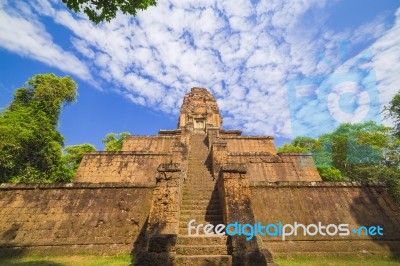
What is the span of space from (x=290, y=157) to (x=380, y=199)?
5897 millimetres

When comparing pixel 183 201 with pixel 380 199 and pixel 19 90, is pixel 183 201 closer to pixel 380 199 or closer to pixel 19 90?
pixel 380 199

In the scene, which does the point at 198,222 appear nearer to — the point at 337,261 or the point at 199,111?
the point at 337,261

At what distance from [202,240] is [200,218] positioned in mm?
1317

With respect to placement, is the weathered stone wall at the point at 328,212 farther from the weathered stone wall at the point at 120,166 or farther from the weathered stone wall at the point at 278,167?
the weathered stone wall at the point at 120,166

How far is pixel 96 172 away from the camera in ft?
A: 45.0

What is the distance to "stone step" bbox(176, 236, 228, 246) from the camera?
17.3 feet

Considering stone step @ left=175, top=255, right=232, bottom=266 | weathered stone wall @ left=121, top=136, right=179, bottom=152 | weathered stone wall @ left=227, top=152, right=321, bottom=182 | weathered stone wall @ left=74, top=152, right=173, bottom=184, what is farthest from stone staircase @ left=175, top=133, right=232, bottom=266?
weathered stone wall @ left=121, top=136, right=179, bottom=152

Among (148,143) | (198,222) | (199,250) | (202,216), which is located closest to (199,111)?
(148,143)

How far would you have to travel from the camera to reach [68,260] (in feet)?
21.7

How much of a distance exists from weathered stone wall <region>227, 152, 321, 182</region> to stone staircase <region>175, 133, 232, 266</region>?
10.2ft

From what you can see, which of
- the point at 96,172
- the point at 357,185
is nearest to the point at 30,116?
the point at 96,172

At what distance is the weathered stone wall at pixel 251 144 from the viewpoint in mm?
16812

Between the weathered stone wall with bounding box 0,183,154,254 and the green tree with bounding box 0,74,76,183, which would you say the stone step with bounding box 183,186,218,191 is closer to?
the weathered stone wall with bounding box 0,183,154,254

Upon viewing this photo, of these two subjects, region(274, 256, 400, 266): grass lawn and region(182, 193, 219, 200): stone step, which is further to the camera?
region(182, 193, 219, 200): stone step
